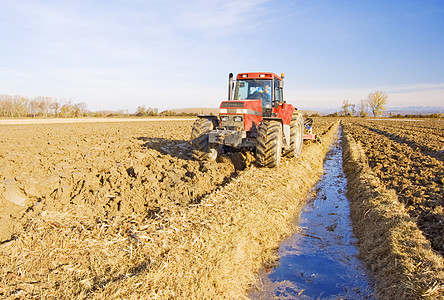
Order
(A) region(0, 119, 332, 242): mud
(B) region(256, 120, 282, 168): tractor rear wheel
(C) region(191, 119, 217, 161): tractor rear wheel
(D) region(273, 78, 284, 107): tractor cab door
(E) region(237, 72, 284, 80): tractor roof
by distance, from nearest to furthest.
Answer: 1. (A) region(0, 119, 332, 242): mud
2. (B) region(256, 120, 282, 168): tractor rear wheel
3. (C) region(191, 119, 217, 161): tractor rear wheel
4. (E) region(237, 72, 284, 80): tractor roof
5. (D) region(273, 78, 284, 107): tractor cab door

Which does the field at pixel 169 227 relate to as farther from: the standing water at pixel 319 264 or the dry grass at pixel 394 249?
the standing water at pixel 319 264

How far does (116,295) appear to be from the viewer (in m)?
3.28

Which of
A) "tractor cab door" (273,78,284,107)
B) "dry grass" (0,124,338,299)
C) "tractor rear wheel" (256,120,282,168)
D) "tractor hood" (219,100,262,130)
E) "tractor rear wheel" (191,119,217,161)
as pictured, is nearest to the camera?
"dry grass" (0,124,338,299)

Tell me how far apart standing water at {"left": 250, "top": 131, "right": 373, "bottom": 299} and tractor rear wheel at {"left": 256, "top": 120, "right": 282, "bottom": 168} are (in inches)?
64.4

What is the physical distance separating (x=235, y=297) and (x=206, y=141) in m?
5.64

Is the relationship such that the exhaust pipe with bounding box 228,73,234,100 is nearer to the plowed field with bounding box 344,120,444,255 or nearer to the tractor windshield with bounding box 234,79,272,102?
the tractor windshield with bounding box 234,79,272,102

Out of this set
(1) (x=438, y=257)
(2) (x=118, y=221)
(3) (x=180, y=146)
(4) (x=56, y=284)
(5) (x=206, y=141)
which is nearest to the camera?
(4) (x=56, y=284)

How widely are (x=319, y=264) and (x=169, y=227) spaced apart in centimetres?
253

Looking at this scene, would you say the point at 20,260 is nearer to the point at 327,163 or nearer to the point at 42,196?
the point at 42,196

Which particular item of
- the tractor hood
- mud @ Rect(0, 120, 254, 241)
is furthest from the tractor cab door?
mud @ Rect(0, 120, 254, 241)

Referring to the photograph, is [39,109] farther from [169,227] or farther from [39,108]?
[169,227]

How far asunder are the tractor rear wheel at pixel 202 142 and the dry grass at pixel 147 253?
3.00m

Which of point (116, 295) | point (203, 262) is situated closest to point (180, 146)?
point (203, 262)

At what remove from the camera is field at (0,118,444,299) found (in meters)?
3.73
